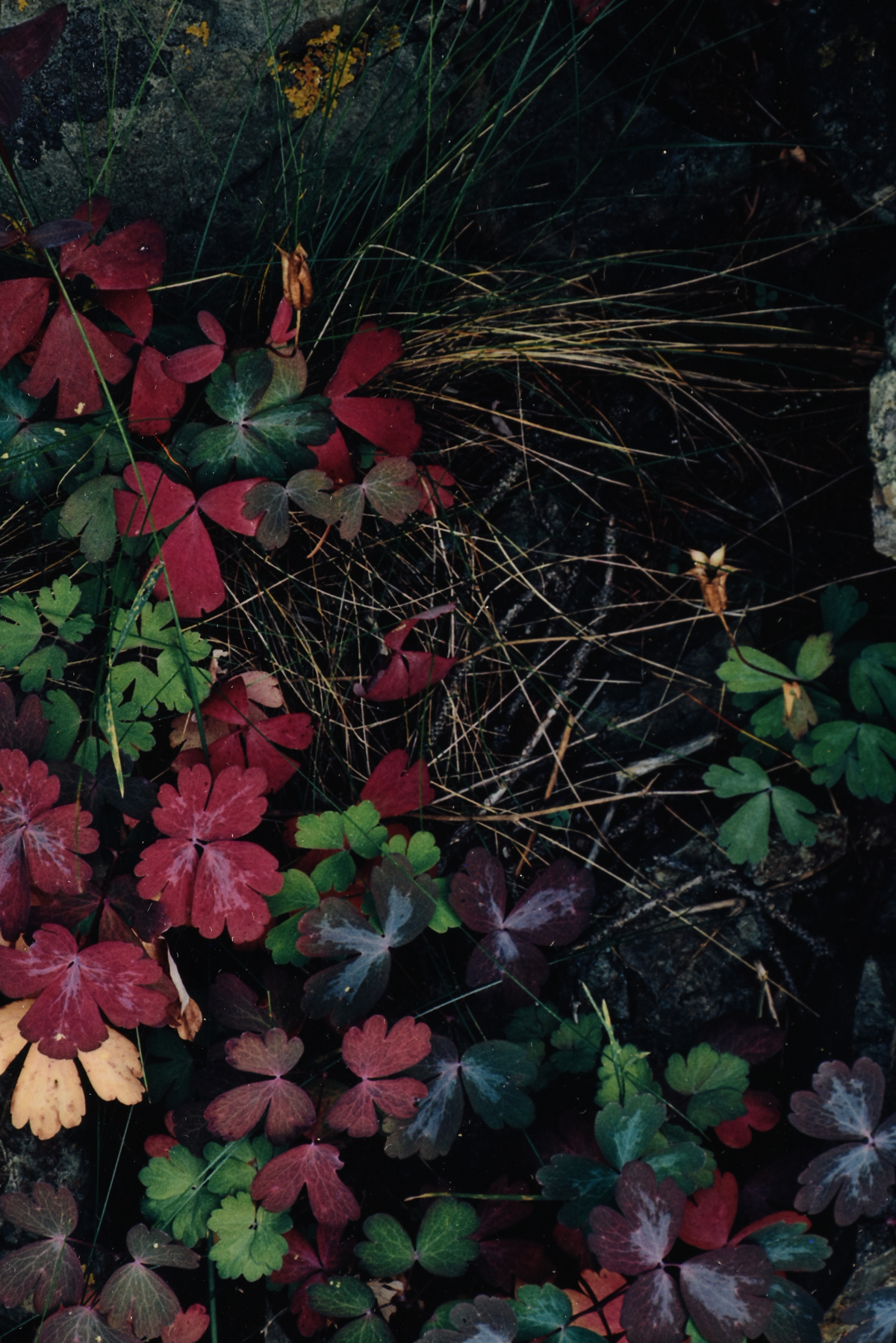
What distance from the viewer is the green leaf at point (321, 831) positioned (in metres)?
1.91

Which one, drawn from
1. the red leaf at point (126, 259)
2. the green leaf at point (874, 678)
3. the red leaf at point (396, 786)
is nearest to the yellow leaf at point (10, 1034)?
the red leaf at point (396, 786)

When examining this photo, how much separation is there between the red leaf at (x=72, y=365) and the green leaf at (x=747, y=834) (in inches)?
69.0

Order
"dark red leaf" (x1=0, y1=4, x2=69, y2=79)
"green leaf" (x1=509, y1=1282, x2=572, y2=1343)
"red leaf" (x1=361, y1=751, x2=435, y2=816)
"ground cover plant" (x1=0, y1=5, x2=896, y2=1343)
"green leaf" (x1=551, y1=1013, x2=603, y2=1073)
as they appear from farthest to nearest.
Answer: "red leaf" (x1=361, y1=751, x2=435, y2=816) < "green leaf" (x1=551, y1=1013, x2=603, y2=1073) < "ground cover plant" (x1=0, y1=5, x2=896, y2=1343) < "green leaf" (x1=509, y1=1282, x2=572, y2=1343) < "dark red leaf" (x1=0, y1=4, x2=69, y2=79)

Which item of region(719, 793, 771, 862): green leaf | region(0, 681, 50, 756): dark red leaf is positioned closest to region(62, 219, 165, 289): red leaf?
region(0, 681, 50, 756): dark red leaf

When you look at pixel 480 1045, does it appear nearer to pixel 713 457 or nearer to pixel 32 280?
pixel 713 457

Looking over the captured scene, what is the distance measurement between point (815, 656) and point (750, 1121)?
108cm

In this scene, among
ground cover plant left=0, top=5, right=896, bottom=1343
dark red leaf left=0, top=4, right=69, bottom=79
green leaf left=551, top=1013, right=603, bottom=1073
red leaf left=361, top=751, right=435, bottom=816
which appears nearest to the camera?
dark red leaf left=0, top=4, right=69, bottom=79

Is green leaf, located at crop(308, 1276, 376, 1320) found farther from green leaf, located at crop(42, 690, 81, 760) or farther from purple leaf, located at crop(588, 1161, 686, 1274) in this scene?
green leaf, located at crop(42, 690, 81, 760)

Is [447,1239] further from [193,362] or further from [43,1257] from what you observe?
[193,362]

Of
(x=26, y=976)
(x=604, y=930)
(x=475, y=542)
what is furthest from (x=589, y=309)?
(x=26, y=976)

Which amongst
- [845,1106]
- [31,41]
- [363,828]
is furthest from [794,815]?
[31,41]

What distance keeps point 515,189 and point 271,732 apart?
155 cm

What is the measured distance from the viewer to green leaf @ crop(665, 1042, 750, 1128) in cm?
184

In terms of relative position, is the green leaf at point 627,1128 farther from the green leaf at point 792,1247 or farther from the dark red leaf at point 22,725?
the dark red leaf at point 22,725
